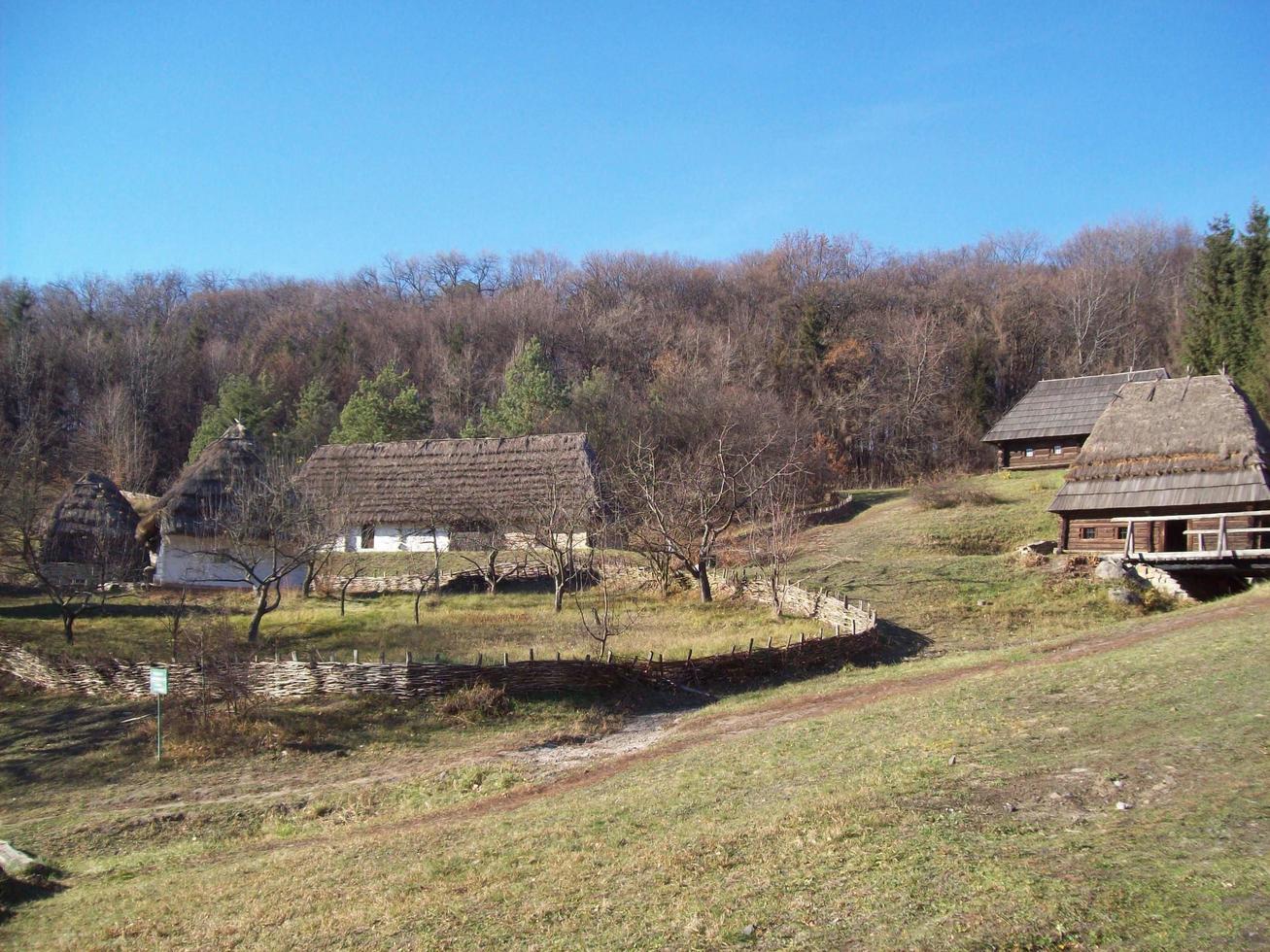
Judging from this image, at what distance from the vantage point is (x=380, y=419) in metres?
41.0

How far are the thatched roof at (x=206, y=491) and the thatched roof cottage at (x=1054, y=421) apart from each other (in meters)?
27.5

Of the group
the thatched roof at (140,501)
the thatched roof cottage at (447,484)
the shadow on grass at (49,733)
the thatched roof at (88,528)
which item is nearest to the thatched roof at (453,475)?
the thatched roof cottage at (447,484)

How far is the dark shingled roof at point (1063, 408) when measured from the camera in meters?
36.4

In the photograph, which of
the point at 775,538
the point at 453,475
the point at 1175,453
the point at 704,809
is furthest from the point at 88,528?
the point at 1175,453

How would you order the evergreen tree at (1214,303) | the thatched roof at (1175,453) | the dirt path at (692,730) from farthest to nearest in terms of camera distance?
1. the evergreen tree at (1214,303)
2. the thatched roof at (1175,453)
3. the dirt path at (692,730)

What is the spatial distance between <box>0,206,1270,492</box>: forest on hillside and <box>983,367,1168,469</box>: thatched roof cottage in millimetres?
4841

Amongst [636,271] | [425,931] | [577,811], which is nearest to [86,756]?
[577,811]

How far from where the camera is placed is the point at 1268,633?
41.0 feet

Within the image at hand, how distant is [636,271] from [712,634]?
165 ft

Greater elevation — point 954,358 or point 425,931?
point 954,358

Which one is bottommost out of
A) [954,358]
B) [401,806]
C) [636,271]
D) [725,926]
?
[401,806]

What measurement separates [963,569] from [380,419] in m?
26.6

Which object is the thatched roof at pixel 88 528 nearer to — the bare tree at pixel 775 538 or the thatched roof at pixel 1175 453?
the bare tree at pixel 775 538

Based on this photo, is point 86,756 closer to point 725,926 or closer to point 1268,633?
point 725,926
